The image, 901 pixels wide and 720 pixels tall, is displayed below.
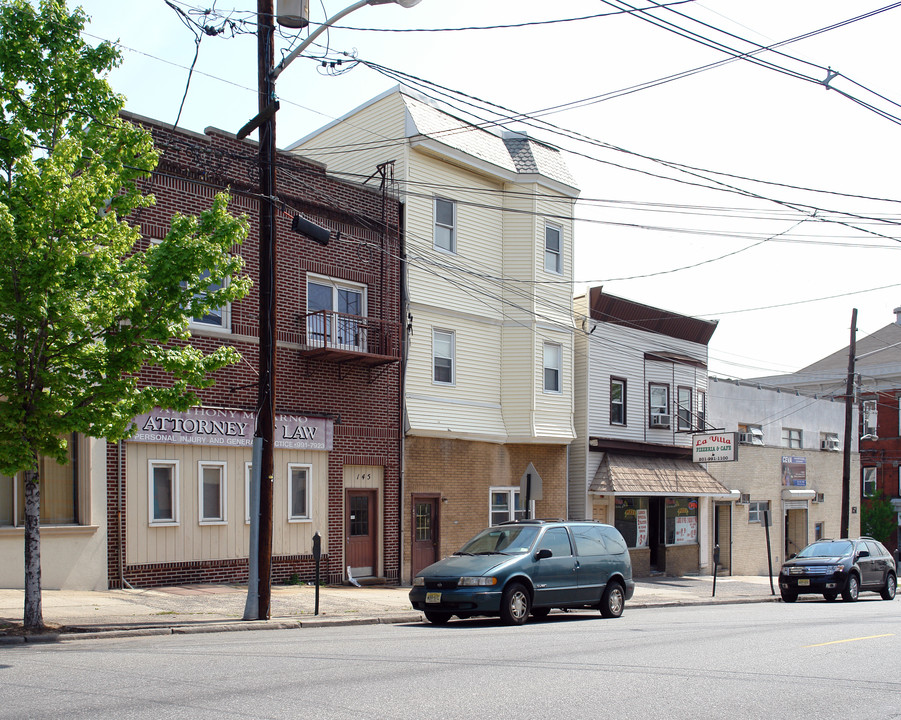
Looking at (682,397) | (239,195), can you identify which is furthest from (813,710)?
(682,397)

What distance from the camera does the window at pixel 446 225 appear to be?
23.5m

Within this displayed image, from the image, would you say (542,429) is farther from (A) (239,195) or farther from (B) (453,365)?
(A) (239,195)

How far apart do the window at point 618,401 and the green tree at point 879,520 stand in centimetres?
2552

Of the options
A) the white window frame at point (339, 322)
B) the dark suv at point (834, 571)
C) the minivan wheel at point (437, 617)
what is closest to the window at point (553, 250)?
the white window frame at point (339, 322)

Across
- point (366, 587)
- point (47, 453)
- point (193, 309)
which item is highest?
point (193, 309)

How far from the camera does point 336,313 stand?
64.7ft

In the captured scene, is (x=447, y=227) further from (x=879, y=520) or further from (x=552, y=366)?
(x=879, y=520)

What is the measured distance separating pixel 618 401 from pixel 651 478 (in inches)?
101

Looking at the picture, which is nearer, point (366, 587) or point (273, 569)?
point (273, 569)

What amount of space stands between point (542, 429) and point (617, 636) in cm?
1247

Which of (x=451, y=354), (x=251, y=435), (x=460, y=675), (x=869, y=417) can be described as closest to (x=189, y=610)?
(x=251, y=435)

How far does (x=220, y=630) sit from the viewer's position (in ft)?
42.6

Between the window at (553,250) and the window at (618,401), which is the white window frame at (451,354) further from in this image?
the window at (618,401)

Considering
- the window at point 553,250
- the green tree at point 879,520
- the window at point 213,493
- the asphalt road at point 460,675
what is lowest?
the green tree at point 879,520
